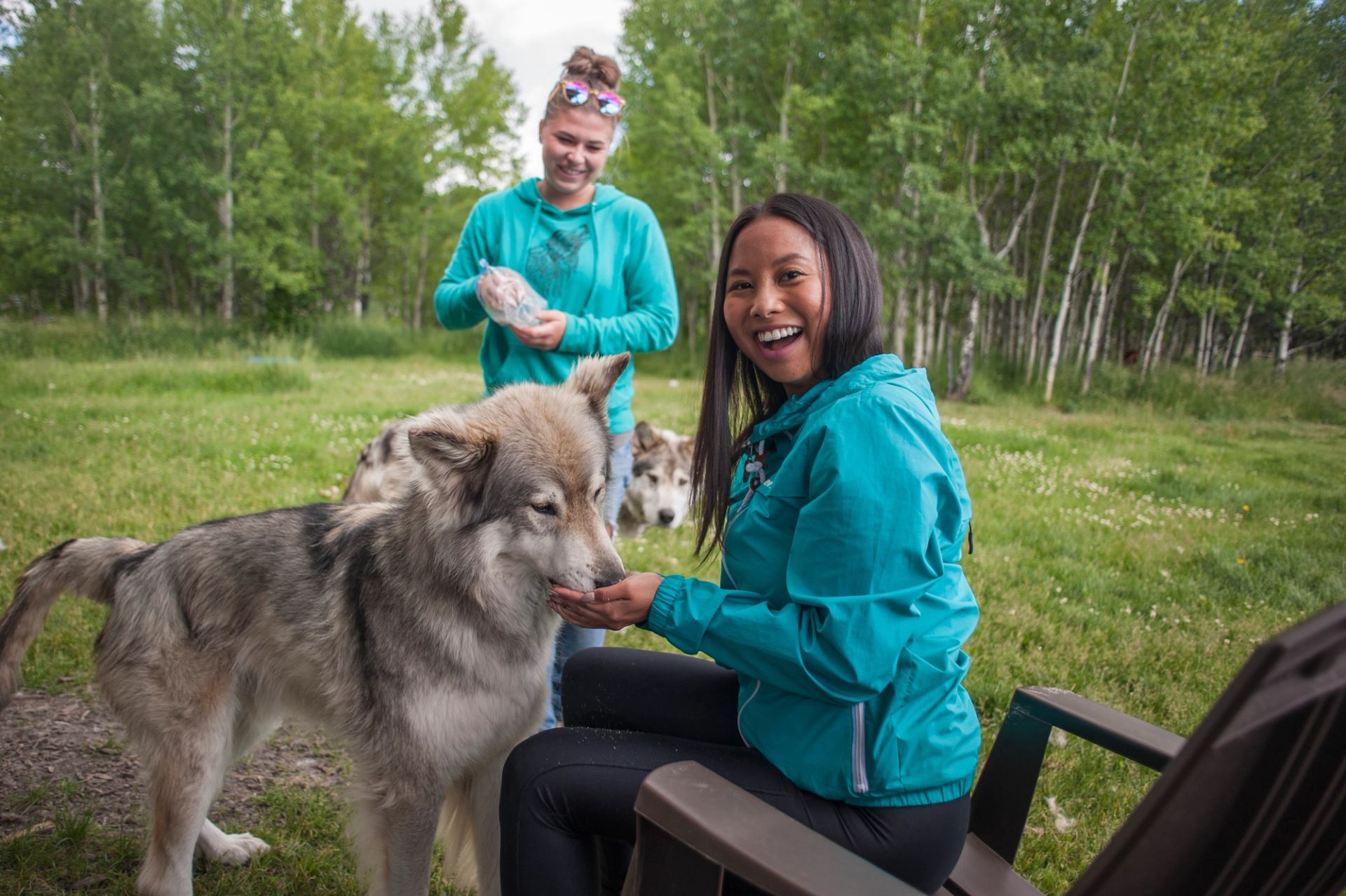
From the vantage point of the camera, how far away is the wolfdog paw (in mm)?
2619

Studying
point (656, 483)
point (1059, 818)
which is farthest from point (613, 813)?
point (656, 483)

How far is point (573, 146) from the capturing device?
9.77ft

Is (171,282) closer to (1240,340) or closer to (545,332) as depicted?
(545,332)

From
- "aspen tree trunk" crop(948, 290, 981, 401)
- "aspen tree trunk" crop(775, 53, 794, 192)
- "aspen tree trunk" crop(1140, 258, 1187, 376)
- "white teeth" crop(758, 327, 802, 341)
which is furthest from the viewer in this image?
"aspen tree trunk" crop(775, 53, 794, 192)

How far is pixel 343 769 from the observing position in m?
3.25

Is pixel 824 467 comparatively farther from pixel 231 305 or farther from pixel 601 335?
pixel 231 305

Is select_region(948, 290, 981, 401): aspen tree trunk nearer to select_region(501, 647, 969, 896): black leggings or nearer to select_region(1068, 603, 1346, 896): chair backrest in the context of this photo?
select_region(501, 647, 969, 896): black leggings

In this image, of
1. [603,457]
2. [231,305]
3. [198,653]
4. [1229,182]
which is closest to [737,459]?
[603,457]

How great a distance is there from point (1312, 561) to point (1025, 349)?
1352cm

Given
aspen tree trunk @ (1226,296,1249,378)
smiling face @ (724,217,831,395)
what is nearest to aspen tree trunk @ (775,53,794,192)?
aspen tree trunk @ (1226,296,1249,378)

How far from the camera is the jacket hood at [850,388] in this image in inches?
64.4

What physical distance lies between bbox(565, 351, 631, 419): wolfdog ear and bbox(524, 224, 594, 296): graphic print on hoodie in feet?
2.70

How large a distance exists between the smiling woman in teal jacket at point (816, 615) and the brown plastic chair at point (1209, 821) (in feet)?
0.99

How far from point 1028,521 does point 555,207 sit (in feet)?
17.1
